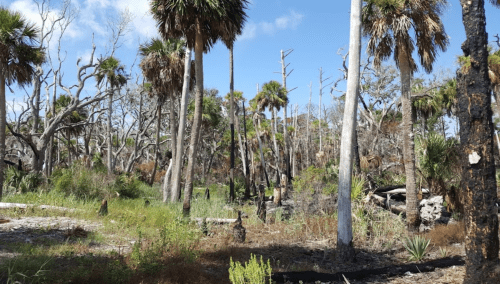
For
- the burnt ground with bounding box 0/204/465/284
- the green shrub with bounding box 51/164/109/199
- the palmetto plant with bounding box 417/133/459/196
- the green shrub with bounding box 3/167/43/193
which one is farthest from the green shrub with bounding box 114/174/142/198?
the palmetto plant with bounding box 417/133/459/196

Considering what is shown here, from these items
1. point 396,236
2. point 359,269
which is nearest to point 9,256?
point 359,269

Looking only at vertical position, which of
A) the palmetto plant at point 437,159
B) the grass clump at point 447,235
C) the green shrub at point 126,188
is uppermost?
the palmetto plant at point 437,159

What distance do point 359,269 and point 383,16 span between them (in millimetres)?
9286

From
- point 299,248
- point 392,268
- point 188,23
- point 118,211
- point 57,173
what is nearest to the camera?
point 392,268

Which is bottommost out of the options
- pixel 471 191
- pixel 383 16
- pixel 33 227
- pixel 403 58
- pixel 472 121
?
pixel 33 227

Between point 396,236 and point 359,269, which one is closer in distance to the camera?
point 359,269

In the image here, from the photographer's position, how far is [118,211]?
12539 millimetres

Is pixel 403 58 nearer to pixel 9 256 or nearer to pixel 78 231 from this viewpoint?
pixel 78 231

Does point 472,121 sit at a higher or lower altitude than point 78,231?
higher

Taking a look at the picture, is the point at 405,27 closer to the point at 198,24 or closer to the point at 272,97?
the point at 198,24

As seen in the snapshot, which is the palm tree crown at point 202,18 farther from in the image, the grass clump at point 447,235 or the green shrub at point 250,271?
the green shrub at point 250,271

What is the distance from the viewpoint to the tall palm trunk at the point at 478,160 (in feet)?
16.3

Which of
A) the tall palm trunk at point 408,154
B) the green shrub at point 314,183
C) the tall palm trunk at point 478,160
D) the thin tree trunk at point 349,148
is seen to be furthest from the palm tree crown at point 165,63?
the tall palm trunk at point 478,160

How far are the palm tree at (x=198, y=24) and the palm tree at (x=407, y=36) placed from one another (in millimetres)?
5093
